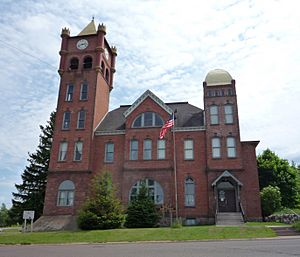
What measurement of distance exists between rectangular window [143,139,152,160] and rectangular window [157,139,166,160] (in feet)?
2.81

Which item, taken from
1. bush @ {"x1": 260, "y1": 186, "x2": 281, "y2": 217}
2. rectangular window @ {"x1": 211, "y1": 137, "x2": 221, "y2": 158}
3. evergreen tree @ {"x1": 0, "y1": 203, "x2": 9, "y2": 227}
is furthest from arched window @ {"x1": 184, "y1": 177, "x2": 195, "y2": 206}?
evergreen tree @ {"x1": 0, "y1": 203, "x2": 9, "y2": 227}

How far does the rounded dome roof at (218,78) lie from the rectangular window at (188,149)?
6.64 meters

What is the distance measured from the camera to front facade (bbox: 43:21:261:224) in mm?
30673

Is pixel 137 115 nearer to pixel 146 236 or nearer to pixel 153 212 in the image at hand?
pixel 153 212

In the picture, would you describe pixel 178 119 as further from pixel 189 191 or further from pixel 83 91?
pixel 83 91

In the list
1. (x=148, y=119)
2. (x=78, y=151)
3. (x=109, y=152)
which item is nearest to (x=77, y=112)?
(x=78, y=151)

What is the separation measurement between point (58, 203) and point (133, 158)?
29.6ft

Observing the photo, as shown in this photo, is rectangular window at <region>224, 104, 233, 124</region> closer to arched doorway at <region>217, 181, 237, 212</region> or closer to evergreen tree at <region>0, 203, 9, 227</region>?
arched doorway at <region>217, 181, 237, 212</region>

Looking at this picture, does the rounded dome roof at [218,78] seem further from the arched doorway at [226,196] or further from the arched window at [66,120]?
the arched window at [66,120]

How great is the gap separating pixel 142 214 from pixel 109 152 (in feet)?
32.0

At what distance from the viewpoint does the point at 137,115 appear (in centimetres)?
3478

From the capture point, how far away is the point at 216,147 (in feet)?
105

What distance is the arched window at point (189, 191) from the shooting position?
102 feet

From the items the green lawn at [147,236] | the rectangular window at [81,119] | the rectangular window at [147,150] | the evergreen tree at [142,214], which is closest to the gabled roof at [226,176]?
the evergreen tree at [142,214]
